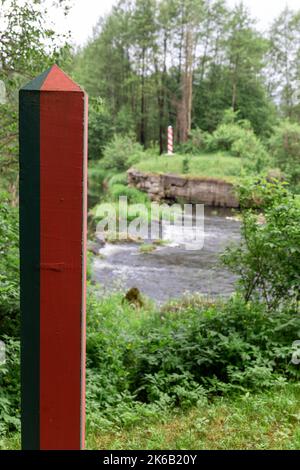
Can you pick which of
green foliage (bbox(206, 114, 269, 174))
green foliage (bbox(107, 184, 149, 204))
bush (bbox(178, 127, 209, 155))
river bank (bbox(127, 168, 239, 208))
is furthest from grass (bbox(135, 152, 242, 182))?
bush (bbox(178, 127, 209, 155))

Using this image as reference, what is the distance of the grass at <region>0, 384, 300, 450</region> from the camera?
2684mm

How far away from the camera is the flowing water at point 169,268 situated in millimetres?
9039

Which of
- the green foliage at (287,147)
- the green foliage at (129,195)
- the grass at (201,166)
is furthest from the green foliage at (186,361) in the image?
the green foliage at (287,147)

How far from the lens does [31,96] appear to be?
3.15ft

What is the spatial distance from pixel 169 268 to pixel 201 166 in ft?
38.4

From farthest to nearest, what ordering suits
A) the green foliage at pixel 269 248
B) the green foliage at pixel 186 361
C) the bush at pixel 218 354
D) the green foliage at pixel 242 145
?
the green foliage at pixel 242 145, the green foliage at pixel 269 248, the bush at pixel 218 354, the green foliage at pixel 186 361

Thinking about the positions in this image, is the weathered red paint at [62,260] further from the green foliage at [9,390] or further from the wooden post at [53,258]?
the green foliage at [9,390]

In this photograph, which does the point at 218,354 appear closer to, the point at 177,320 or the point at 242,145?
the point at 177,320

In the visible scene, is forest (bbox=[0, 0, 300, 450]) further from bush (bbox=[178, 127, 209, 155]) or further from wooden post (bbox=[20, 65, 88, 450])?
bush (bbox=[178, 127, 209, 155])

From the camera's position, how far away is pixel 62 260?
0.99 metres

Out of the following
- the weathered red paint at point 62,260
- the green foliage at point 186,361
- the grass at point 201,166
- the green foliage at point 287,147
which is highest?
the green foliage at point 287,147

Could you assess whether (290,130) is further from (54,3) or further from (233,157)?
(54,3)

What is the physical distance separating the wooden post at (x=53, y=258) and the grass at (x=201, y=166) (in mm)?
18751

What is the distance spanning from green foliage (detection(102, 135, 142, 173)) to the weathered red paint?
25.7 m
